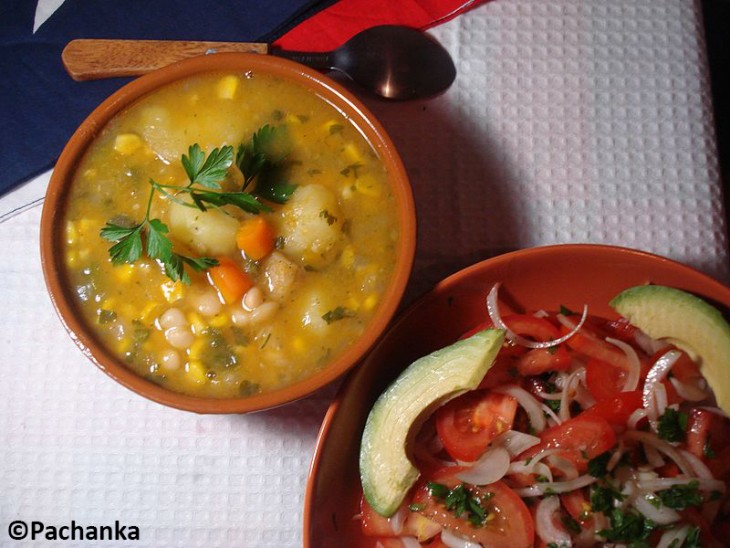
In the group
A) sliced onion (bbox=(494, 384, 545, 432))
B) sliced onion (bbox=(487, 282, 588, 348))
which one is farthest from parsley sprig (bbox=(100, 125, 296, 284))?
sliced onion (bbox=(494, 384, 545, 432))

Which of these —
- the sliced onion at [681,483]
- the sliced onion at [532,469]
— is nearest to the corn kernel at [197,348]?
the sliced onion at [532,469]

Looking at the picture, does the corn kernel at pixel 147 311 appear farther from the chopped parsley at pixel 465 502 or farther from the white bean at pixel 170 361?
the chopped parsley at pixel 465 502

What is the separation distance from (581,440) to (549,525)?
228 mm

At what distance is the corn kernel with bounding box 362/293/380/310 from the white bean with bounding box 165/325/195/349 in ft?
1.42

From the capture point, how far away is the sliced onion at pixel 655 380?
74.6 inches

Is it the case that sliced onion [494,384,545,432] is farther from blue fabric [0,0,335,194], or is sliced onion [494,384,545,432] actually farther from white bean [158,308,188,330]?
blue fabric [0,0,335,194]

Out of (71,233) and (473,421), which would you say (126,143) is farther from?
(473,421)

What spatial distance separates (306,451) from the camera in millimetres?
2141

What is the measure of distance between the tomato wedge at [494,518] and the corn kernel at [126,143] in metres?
1.16

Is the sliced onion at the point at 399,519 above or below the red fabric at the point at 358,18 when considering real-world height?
below

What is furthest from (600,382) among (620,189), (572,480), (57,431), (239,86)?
(57,431)

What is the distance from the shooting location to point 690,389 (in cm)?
189

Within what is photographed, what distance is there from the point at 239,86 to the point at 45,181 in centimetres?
76

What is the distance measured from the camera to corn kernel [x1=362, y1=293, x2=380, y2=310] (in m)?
1.86
